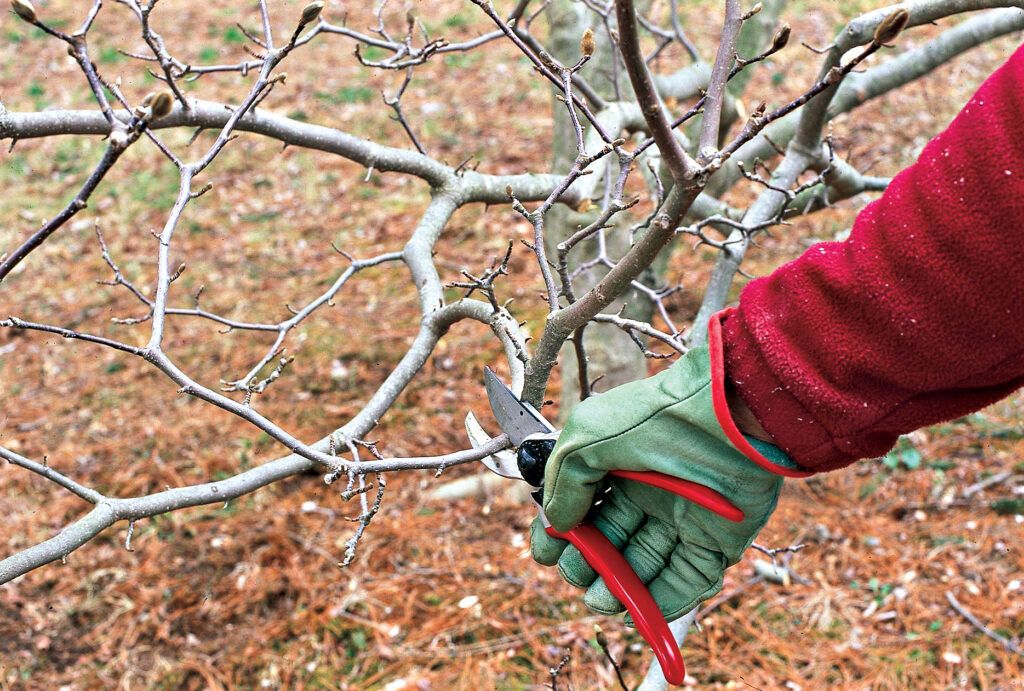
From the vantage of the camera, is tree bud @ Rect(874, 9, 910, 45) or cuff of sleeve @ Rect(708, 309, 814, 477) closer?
tree bud @ Rect(874, 9, 910, 45)

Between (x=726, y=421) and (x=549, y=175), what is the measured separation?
1659 millimetres

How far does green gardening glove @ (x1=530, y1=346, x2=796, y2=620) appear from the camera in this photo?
1.42m

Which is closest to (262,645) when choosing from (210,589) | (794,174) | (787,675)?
(210,589)

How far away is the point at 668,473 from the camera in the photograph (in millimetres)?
1439

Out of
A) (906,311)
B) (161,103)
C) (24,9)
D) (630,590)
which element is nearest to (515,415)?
(630,590)

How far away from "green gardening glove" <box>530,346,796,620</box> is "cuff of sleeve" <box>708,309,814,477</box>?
0.03m

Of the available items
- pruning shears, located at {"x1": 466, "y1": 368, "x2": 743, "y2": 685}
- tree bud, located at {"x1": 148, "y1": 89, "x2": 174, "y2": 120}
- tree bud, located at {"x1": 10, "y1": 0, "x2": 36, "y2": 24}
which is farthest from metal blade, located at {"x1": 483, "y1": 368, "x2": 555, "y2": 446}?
tree bud, located at {"x1": 10, "y1": 0, "x2": 36, "y2": 24}

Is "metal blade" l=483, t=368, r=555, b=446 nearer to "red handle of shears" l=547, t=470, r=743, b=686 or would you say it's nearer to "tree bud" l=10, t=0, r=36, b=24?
"red handle of shears" l=547, t=470, r=743, b=686

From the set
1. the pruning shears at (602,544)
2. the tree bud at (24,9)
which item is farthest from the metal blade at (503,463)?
the tree bud at (24,9)

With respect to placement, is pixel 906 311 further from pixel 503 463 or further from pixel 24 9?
pixel 24 9

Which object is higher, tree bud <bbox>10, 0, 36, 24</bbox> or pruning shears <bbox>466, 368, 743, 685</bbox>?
tree bud <bbox>10, 0, 36, 24</bbox>

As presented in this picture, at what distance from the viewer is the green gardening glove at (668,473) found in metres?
1.42

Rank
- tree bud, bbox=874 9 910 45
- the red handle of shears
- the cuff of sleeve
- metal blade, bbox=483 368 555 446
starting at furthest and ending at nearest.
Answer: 1. metal blade, bbox=483 368 555 446
2. the red handle of shears
3. the cuff of sleeve
4. tree bud, bbox=874 9 910 45

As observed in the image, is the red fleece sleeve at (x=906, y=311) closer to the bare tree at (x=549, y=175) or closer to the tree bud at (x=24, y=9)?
the bare tree at (x=549, y=175)
